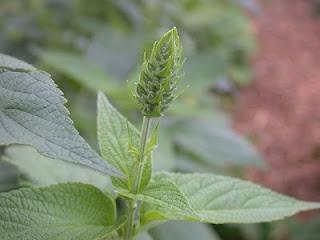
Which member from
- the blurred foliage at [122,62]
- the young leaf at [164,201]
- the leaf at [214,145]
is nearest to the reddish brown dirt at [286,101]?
the blurred foliage at [122,62]

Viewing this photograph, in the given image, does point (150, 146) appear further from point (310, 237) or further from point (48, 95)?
point (310, 237)

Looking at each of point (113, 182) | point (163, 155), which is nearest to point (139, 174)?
point (113, 182)

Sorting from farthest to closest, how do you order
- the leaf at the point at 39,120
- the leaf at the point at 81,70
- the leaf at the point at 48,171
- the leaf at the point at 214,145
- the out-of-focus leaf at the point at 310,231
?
the out-of-focus leaf at the point at 310,231, the leaf at the point at 214,145, the leaf at the point at 81,70, the leaf at the point at 48,171, the leaf at the point at 39,120

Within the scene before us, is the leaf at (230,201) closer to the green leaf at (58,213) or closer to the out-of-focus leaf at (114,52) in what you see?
the green leaf at (58,213)

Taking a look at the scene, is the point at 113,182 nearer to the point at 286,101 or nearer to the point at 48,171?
the point at 48,171

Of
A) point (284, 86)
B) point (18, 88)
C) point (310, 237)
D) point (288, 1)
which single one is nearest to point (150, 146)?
point (18, 88)

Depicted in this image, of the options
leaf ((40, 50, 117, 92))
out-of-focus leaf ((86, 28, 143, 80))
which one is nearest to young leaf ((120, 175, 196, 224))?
leaf ((40, 50, 117, 92))
